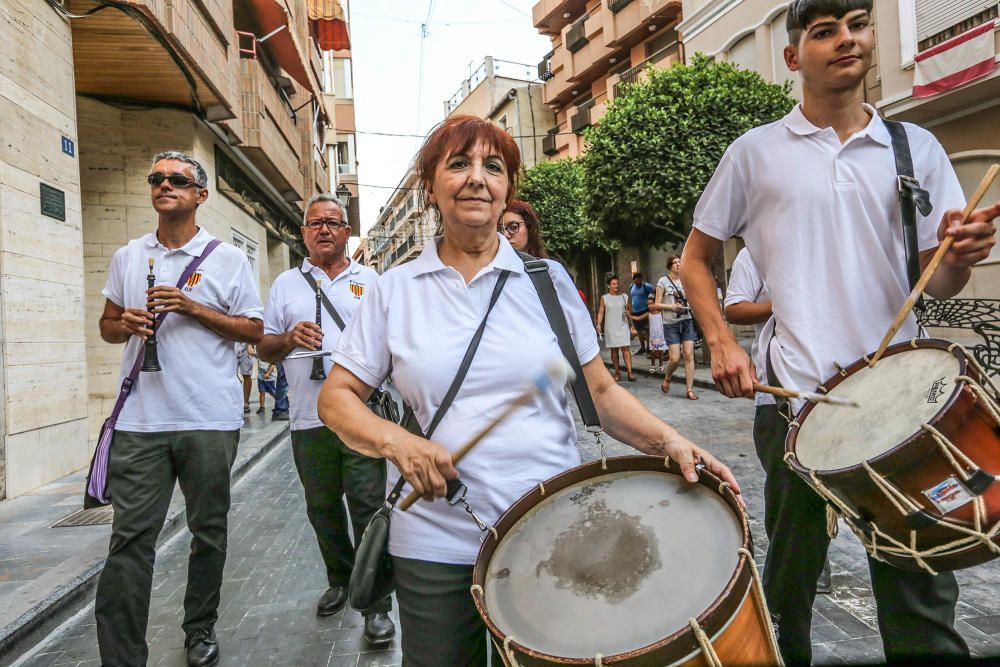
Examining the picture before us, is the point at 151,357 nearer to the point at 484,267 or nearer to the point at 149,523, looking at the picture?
the point at 149,523

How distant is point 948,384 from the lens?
1.77 metres

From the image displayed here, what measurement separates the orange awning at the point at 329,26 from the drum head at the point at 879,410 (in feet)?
84.0

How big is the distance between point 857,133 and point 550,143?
36597 mm

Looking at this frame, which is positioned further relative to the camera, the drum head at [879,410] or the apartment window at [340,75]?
the apartment window at [340,75]

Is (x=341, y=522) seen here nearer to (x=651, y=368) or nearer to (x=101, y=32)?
(x=101, y=32)

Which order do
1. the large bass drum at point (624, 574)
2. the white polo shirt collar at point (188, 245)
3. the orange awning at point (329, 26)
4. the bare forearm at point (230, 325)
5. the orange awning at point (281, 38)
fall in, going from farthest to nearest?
the orange awning at point (329, 26) < the orange awning at point (281, 38) < the white polo shirt collar at point (188, 245) < the bare forearm at point (230, 325) < the large bass drum at point (624, 574)

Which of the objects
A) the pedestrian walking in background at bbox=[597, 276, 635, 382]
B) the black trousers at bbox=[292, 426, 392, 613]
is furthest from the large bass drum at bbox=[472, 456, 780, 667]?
the pedestrian walking in background at bbox=[597, 276, 635, 382]

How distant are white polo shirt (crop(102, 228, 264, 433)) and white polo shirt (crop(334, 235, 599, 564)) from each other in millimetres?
1612

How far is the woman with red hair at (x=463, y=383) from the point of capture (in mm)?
1867

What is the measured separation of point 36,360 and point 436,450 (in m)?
6.54

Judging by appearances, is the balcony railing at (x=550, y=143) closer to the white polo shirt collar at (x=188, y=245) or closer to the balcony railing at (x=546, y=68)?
the balcony railing at (x=546, y=68)

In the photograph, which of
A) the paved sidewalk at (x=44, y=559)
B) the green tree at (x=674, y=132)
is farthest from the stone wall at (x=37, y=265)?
the green tree at (x=674, y=132)

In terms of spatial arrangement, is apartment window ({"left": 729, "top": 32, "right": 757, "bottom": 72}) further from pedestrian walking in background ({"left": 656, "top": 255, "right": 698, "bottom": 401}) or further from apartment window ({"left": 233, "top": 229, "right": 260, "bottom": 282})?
apartment window ({"left": 233, "top": 229, "right": 260, "bottom": 282})

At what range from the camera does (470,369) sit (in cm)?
190
